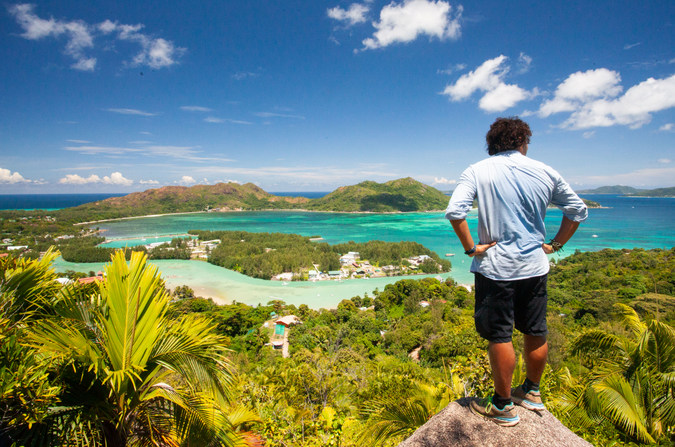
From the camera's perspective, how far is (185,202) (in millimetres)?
129375

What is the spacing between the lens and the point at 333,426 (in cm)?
217

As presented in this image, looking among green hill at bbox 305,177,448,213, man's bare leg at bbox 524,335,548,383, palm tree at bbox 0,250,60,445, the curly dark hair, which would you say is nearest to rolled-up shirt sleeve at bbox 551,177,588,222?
the curly dark hair

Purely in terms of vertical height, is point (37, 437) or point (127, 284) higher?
point (127, 284)

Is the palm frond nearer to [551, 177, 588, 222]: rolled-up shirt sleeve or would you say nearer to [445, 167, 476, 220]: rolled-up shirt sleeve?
[551, 177, 588, 222]: rolled-up shirt sleeve

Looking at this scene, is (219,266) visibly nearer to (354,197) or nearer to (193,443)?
(193,443)

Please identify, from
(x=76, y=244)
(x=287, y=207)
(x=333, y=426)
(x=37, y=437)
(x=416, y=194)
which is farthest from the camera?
(x=287, y=207)

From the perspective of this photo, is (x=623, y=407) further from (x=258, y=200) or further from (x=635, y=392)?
(x=258, y=200)

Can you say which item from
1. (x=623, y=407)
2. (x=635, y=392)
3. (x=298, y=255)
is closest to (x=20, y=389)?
(x=623, y=407)

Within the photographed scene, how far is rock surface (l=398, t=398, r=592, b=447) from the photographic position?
1.63 meters

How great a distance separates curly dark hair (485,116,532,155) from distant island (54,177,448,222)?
400ft

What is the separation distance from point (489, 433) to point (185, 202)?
473ft

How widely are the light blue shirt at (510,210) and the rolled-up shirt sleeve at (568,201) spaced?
16mm

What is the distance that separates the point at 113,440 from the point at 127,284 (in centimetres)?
85

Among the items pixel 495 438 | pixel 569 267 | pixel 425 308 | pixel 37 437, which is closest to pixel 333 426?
pixel 495 438
